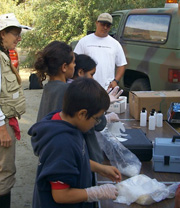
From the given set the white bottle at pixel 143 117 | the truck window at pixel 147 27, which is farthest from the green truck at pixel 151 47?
the white bottle at pixel 143 117

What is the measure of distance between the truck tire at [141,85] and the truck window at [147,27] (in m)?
0.70

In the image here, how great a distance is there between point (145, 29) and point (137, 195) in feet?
15.0

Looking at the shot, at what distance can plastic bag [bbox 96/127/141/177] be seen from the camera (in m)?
2.24

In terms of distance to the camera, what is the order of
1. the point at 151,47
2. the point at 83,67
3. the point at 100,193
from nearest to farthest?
the point at 100,193, the point at 83,67, the point at 151,47

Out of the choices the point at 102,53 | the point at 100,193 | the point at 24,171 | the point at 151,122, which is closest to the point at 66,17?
the point at 102,53

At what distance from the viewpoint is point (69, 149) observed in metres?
1.54

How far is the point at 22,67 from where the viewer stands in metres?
13.2

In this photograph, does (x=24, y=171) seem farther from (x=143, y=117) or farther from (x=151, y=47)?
(x=151, y=47)

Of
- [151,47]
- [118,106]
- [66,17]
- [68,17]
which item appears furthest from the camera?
[66,17]

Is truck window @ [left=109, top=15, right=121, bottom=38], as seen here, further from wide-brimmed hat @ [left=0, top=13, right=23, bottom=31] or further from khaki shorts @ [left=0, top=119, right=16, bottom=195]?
khaki shorts @ [left=0, top=119, right=16, bottom=195]

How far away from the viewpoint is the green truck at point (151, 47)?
5184 millimetres

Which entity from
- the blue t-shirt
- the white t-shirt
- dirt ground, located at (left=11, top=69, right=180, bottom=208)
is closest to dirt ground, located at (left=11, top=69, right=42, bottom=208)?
dirt ground, located at (left=11, top=69, right=180, bottom=208)

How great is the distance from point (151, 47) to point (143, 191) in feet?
13.6

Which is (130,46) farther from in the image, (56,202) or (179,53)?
(56,202)
